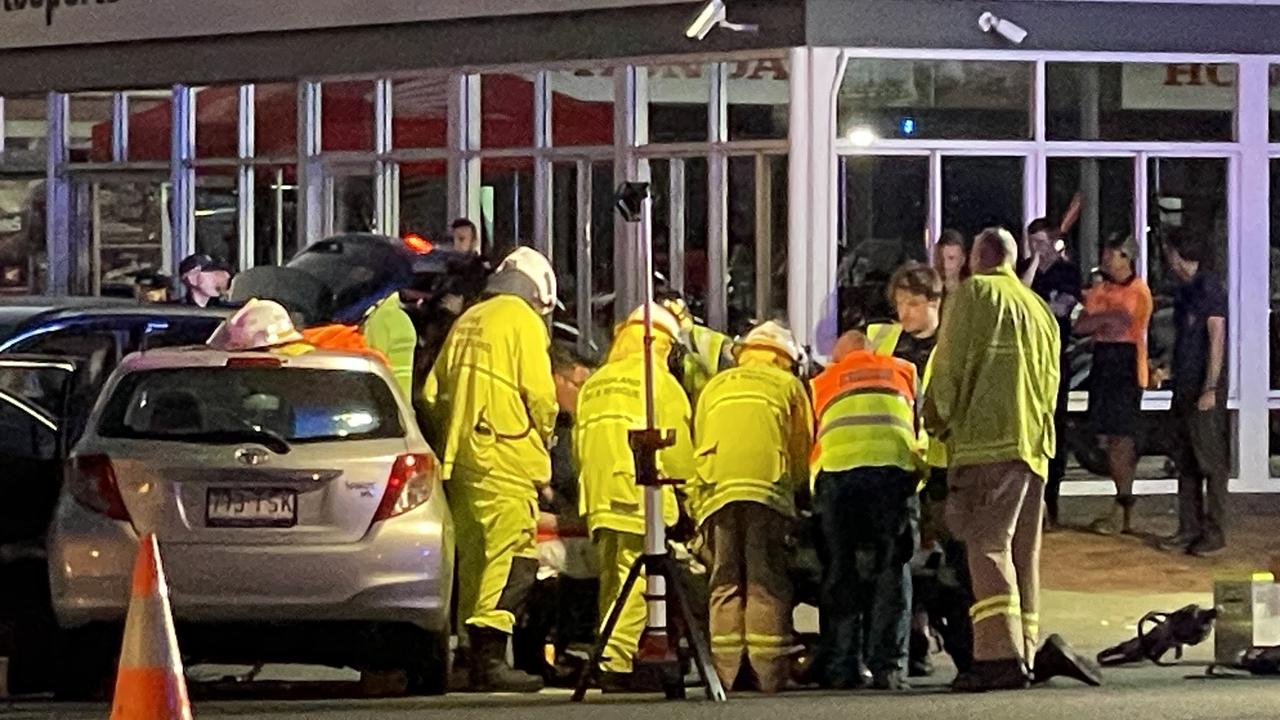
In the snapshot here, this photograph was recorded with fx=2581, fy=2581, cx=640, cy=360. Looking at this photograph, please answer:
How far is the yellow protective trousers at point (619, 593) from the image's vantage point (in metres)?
11.5

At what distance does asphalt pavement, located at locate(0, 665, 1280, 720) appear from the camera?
10.6 meters

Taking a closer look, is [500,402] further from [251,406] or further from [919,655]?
[919,655]

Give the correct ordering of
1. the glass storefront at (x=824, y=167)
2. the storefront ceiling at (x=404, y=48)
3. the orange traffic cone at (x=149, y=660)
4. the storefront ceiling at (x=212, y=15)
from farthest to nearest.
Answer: the storefront ceiling at (x=212, y=15)
the storefront ceiling at (x=404, y=48)
the glass storefront at (x=824, y=167)
the orange traffic cone at (x=149, y=660)

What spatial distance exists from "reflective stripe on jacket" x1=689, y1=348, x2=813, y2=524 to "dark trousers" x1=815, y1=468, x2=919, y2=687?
0.71ft

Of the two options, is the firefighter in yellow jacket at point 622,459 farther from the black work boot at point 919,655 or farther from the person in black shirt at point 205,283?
the person in black shirt at point 205,283

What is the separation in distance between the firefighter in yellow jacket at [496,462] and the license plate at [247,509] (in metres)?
1.18

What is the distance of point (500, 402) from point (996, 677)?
2.57 meters

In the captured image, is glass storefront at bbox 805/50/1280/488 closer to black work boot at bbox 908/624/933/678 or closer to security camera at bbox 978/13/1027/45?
security camera at bbox 978/13/1027/45

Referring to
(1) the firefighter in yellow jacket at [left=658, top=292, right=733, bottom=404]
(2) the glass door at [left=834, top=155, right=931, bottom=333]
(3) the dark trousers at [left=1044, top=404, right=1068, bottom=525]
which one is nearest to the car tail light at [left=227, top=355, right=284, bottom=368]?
(1) the firefighter in yellow jacket at [left=658, top=292, right=733, bottom=404]

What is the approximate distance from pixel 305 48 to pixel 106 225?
3.92 meters

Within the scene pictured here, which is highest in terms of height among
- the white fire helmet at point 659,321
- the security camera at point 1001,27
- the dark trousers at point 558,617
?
the security camera at point 1001,27

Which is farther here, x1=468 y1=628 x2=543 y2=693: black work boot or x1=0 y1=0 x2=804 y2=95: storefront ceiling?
x1=0 y1=0 x2=804 y2=95: storefront ceiling

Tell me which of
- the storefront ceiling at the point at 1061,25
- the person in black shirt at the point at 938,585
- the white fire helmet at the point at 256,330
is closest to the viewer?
the white fire helmet at the point at 256,330

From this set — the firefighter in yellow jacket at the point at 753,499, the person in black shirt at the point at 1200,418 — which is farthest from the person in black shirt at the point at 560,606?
the person in black shirt at the point at 1200,418
